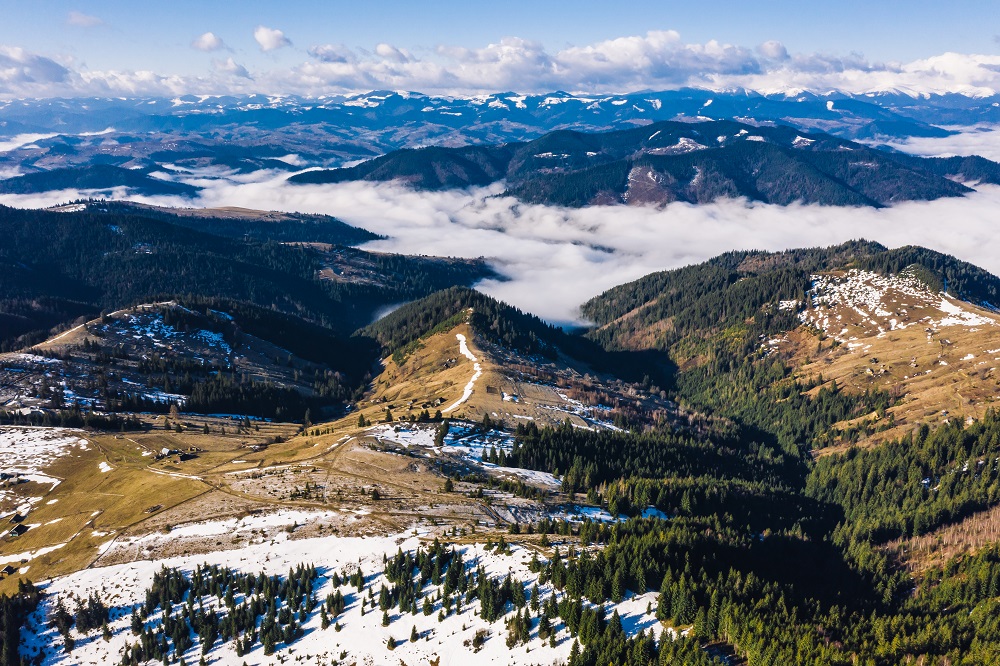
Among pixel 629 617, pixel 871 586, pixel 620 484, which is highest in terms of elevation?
pixel 629 617

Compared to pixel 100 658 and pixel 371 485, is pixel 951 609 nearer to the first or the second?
pixel 371 485

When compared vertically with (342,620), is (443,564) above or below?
above

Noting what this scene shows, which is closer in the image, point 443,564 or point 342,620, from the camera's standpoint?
point 342,620

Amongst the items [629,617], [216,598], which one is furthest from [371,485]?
[629,617]

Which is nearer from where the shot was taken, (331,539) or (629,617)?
(629,617)

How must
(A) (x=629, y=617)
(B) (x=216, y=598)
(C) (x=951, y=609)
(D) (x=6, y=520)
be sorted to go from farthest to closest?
1. (D) (x=6, y=520)
2. (C) (x=951, y=609)
3. (B) (x=216, y=598)
4. (A) (x=629, y=617)

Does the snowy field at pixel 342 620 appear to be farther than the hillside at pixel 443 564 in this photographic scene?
No

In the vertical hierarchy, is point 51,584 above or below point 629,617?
below

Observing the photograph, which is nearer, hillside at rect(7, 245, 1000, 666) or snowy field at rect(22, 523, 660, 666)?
snowy field at rect(22, 523, 660, 666)
